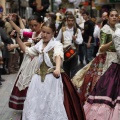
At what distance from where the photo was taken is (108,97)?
5.99 m

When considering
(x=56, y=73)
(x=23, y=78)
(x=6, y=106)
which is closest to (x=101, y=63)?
(x=23, y=78)

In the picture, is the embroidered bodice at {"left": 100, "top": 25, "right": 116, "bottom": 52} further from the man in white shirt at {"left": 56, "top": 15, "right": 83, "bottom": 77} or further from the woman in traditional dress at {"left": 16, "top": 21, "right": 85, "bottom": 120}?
the man in white shirt at {"left": 56, "top": 15, "right": 83, "bottom": 77}

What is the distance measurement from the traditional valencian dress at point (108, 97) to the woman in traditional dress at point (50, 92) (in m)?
0.26

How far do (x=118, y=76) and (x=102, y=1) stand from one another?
23.0 m

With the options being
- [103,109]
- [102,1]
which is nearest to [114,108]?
[103,109]

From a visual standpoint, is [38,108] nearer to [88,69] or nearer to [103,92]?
[103,92]

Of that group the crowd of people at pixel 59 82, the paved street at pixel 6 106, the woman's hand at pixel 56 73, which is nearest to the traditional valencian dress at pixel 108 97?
the crowd of people at pixel 59 82

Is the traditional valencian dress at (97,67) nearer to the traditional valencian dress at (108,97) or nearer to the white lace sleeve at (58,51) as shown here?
the traditional valencian dress at (108,97)

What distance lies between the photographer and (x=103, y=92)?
19.9ft

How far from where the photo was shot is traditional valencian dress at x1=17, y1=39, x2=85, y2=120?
5.63 meters

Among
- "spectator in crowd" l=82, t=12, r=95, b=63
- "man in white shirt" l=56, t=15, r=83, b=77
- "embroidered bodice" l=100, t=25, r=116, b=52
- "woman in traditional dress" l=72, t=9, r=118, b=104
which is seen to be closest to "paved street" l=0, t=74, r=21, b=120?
"woman in traditional dress" l=72, t=9, r=118, b=104

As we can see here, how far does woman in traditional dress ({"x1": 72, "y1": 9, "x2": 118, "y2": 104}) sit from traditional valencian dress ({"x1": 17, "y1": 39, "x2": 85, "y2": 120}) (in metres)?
0.97

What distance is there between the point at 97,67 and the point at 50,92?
1548 mm

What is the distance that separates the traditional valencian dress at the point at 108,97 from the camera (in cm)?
591
